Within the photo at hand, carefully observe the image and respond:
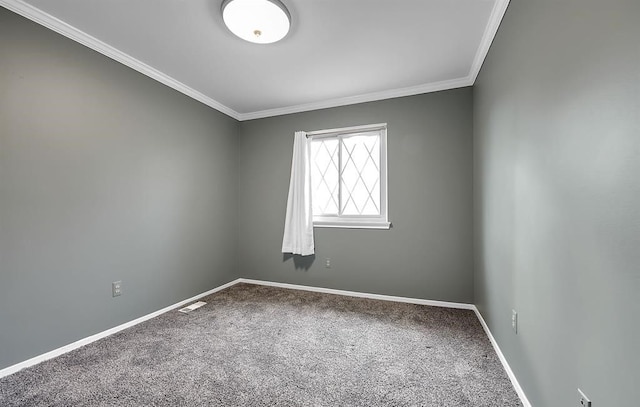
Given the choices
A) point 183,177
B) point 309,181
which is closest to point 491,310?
point 309,181

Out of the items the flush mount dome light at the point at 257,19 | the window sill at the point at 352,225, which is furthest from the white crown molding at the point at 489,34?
the window sill at the point at 352,225

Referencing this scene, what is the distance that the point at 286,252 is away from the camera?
367 centimetres

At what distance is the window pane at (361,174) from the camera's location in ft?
11.1

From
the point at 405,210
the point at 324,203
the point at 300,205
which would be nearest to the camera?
the point at 405,210

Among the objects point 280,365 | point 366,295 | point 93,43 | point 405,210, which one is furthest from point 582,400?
point 93,43

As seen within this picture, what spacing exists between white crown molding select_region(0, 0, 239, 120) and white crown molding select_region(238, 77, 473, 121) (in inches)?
31.5

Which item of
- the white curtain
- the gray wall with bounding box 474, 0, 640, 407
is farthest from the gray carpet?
the white curtain

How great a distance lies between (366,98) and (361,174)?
923mm

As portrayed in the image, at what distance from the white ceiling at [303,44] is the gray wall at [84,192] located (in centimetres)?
19

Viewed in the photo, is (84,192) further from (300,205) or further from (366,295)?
(366,295)

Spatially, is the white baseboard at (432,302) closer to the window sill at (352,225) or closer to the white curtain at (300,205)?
the white curtain at (300,205)

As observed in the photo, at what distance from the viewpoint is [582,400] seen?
975 millimetres

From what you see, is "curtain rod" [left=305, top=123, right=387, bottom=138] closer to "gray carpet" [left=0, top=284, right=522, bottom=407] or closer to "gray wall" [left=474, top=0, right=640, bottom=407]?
"gray wall" [left=474, top=0, right=640, bottom=407]

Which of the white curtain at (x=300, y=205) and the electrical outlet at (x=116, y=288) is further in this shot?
the white curtain at (x=300, y=205)
